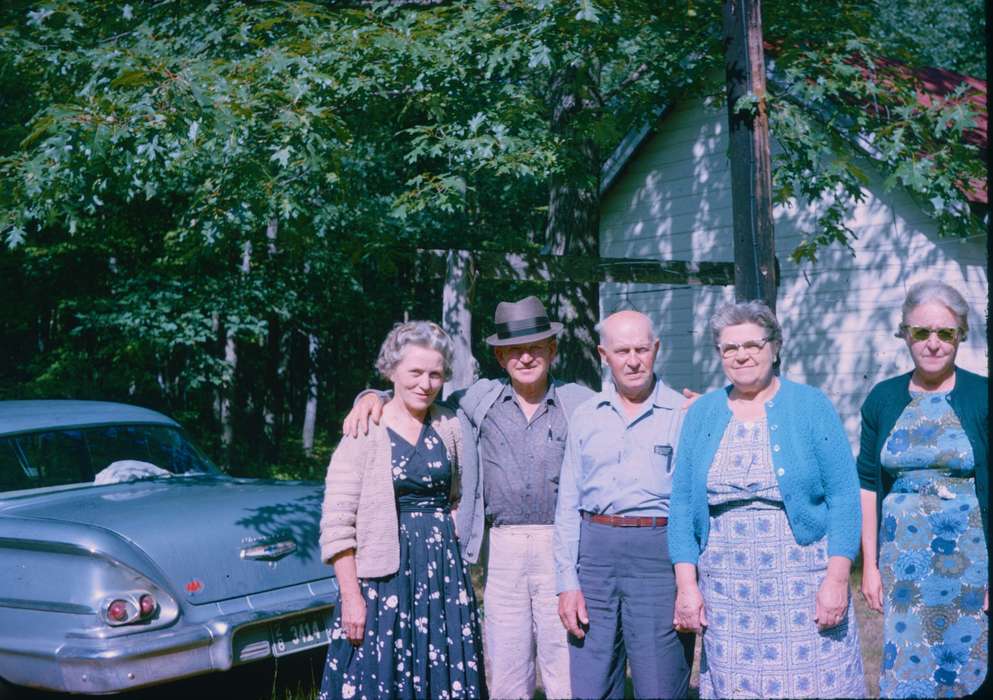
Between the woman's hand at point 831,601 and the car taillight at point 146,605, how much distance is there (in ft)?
9.31

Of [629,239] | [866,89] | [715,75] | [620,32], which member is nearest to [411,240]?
[629,239]

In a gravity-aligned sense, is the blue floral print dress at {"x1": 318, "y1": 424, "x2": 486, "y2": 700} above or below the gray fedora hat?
below

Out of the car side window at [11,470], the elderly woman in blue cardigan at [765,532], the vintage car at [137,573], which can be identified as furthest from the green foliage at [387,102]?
the elderly woman in blue cardigan at [765,532]

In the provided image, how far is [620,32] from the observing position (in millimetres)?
7879

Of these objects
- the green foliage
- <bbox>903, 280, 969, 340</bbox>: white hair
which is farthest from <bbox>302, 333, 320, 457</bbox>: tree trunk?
<bbox>903, 280, 969, 340</bbox>: white hair

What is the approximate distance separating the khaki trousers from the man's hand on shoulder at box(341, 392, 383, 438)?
65 cm

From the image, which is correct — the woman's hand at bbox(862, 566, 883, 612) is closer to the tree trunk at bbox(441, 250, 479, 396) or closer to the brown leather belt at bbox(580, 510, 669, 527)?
the brown leather belt at bbox(580, 510, 669, 527)

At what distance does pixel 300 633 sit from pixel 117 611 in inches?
35.3

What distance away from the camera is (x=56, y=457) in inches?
219

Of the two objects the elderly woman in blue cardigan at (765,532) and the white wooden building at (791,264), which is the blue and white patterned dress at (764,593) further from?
the white wooden building at (791,264)

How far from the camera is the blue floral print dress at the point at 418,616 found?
12.2 ft

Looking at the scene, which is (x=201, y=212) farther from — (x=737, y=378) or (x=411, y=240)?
(x=411, y=240)

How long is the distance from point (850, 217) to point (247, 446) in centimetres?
1303

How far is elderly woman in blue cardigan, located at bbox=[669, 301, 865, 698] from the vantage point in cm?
322
